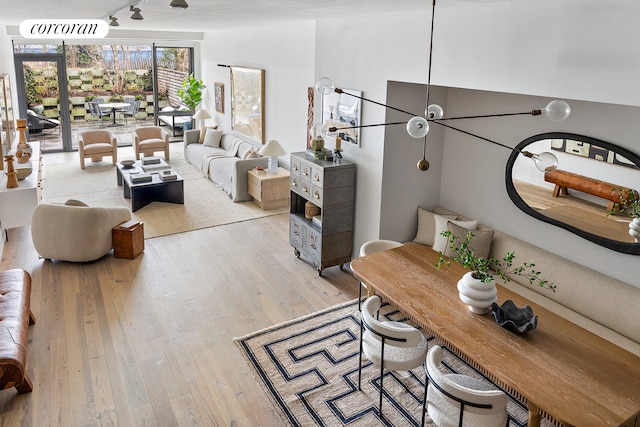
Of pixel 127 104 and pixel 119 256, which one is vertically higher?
pixel 127 104

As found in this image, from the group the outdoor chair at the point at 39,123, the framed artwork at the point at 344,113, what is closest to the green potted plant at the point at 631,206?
the framed artwork at the point at 344,113

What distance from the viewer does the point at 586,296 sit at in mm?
4305

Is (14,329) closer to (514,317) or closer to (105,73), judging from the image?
(514,317)

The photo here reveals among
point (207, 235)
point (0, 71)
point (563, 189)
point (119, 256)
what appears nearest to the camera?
point (563, 189)

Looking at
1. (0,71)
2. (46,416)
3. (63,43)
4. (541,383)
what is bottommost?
(46,416)

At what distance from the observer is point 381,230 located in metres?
5.60

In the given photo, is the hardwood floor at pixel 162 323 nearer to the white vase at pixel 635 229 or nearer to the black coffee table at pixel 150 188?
the black coffee table at pixel 150 188

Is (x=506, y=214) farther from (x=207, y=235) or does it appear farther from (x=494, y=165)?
(x=207, y=235)

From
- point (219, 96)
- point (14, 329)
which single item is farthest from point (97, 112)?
point (14, 329)

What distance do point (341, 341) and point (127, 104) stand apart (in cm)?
976

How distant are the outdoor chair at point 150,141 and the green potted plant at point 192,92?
4.12ft

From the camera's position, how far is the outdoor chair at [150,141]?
10758 millimetres

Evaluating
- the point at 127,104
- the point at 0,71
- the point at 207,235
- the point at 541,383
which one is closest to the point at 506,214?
the point at 541,383

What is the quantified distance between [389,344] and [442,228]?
2166mm
